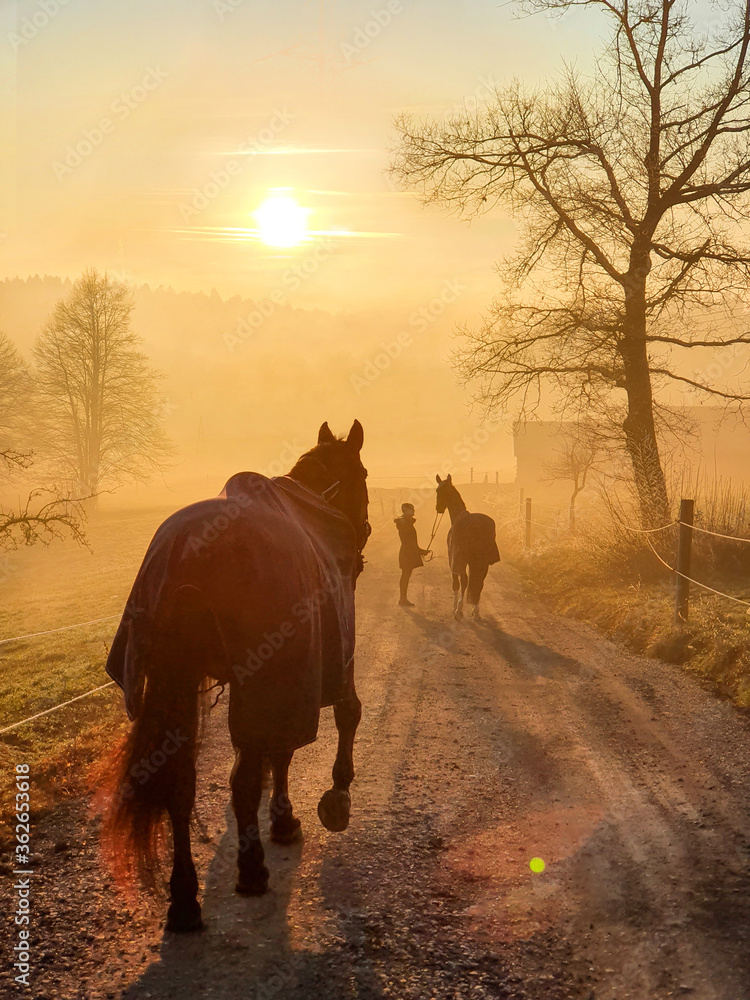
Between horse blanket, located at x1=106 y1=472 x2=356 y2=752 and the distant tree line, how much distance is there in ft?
106

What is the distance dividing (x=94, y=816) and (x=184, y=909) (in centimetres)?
168

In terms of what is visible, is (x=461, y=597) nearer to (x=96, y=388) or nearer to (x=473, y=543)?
(x=473, y=543)

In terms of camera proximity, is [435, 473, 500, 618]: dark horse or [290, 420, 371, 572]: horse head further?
[435, 473, 500, 618]: dark horse

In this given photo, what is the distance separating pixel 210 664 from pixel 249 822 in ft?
2.73

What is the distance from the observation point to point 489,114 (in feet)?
53.3

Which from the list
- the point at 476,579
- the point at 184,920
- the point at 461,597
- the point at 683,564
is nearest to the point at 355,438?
the point at 184,920

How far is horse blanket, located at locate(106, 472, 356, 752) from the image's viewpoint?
12.3 ft

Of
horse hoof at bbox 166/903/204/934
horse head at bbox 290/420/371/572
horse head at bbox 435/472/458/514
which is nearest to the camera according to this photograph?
horse hoof at bbox 166/903/204/934

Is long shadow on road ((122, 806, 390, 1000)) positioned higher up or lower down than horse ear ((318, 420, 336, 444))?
lower down

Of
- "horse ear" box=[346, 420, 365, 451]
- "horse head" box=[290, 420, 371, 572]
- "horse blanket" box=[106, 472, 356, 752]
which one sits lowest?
"horse blanket" box=[106, 472, 356, 752]

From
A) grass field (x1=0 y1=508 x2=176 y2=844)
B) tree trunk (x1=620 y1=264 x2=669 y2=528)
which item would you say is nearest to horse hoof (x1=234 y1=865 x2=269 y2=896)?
grass field (x1=0 y1=508 x2=176 y2=844)

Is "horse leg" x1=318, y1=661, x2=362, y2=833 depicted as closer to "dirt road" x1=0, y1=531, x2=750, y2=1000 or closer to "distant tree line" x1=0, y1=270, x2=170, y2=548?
"dirt road" x1=0, y1=531, x2=750, y2=1000

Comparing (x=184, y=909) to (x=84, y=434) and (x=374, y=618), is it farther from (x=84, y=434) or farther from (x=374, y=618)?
(x=84, y=434)

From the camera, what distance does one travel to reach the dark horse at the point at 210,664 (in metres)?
3.61
